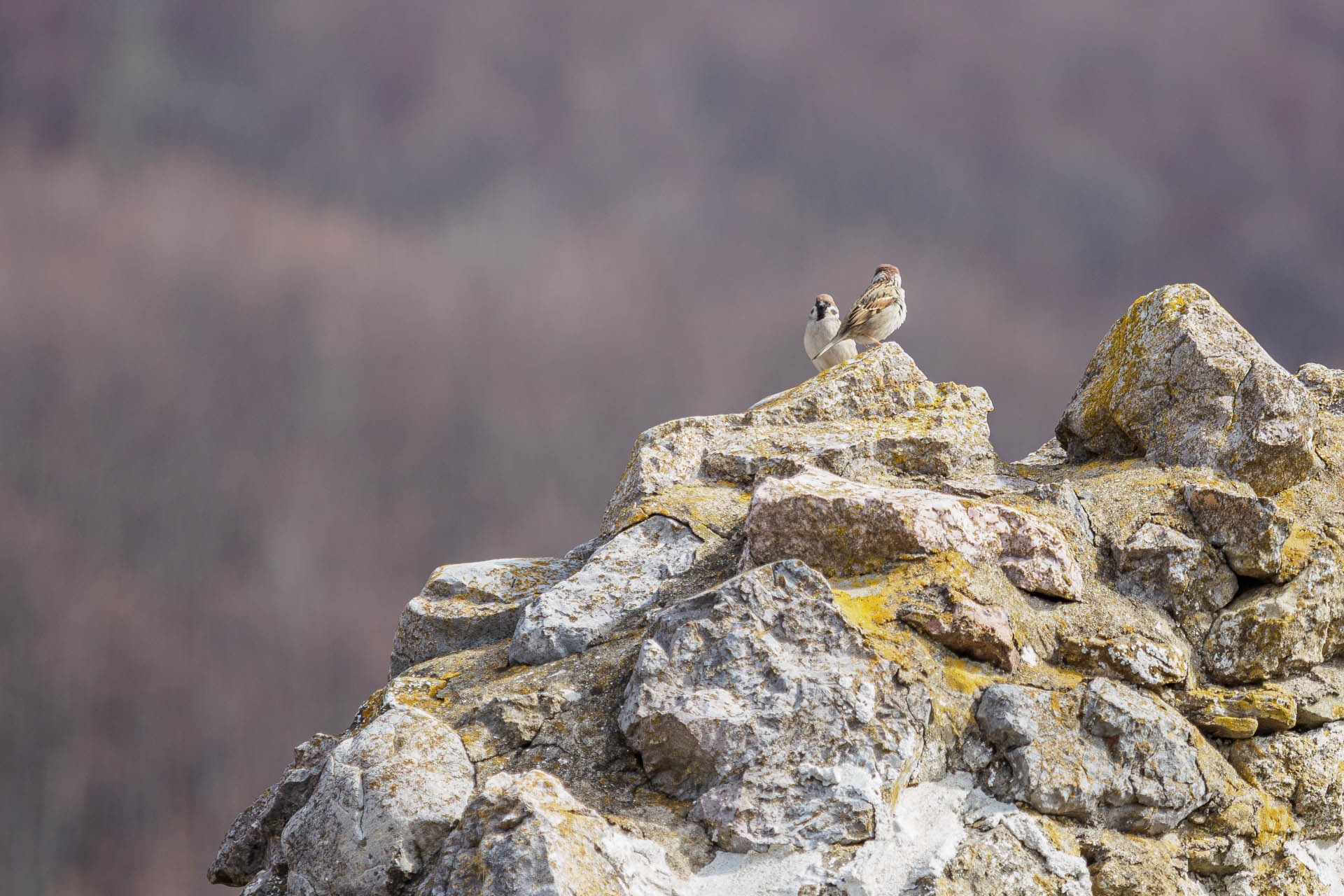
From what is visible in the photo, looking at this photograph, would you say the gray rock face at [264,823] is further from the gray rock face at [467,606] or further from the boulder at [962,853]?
the boulder at [962,853]

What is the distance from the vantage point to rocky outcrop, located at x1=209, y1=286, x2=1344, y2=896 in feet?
16.8

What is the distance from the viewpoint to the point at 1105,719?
5.75m

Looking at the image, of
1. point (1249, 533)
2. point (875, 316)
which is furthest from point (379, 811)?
point (875, 316)

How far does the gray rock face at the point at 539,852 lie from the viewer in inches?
179

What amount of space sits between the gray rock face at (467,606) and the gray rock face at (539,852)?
9.45ft

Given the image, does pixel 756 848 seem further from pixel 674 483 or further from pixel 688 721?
pixel 674 483

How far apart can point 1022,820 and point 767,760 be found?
151 centimetres

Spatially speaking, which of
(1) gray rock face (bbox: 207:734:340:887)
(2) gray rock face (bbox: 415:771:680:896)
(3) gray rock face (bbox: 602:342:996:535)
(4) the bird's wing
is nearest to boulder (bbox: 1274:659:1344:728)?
(3) gray rock face (bbox: 602:342:996:535)

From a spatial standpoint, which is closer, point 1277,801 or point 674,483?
point 1277,801

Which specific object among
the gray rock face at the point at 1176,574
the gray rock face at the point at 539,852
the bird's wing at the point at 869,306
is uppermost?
the bird's wing at the point at 869,306

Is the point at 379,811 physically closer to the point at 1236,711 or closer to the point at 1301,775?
the point at 1236,711

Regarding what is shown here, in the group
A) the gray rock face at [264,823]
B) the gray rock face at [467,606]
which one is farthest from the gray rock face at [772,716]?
the gray rock face at [264,823]

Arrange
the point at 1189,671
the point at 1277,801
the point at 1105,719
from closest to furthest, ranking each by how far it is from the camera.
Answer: the point at 1105,719, the point at 1277,801, the point at 1189,671

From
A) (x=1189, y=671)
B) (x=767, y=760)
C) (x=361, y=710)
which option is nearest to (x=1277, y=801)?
(x=1189, y=671)
